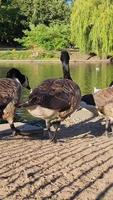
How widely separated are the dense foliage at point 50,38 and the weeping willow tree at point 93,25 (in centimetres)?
2277

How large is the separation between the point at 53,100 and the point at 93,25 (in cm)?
2668

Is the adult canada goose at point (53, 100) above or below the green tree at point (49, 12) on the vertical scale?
above

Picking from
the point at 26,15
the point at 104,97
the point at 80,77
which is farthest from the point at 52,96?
the point at 26,15

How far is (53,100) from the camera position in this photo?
321 inches

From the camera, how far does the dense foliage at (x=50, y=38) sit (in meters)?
59.1

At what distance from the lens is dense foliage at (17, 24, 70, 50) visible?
59094mm

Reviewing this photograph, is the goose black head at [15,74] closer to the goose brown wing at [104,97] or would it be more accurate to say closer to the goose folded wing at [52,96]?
the goose folded wing at [52,96]

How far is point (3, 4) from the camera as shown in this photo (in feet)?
254

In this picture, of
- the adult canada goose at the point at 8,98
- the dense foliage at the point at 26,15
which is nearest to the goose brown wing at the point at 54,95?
the adult canada goose at the point at 8,98

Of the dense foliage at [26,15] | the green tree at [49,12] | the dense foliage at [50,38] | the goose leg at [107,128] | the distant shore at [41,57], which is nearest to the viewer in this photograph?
the goose leg at [107,128]

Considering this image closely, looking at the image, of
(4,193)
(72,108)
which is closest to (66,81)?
(72,108)

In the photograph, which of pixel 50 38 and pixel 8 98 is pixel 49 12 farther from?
pixel 8 98

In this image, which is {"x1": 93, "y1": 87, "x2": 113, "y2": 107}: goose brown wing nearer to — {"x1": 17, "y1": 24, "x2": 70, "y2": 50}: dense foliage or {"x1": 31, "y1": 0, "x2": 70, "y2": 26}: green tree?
{"x1": 17, "y1": 24, "x2": 70, "y2": 50}: dense foliage

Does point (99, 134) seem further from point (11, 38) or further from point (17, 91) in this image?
point (11, 38)
